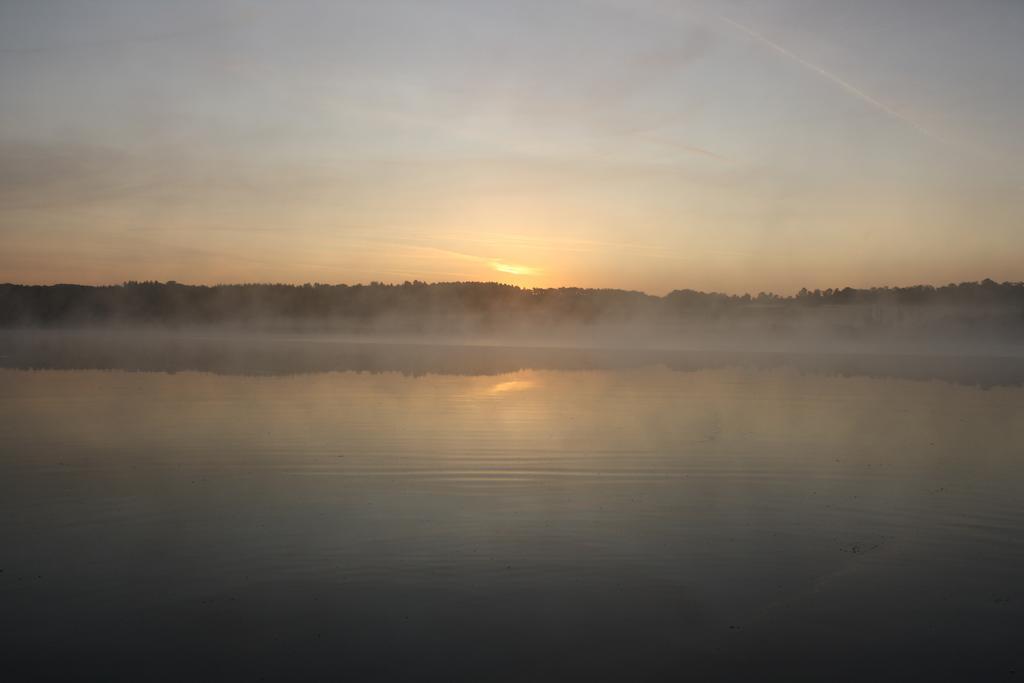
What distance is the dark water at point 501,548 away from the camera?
23.1 feet

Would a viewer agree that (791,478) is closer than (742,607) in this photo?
No

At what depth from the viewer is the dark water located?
7047 millimetres

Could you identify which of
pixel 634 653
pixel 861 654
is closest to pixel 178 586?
pixel 634 653

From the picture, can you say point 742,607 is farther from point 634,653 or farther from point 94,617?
point 94,617

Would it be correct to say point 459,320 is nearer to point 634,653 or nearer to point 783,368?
point 783,368

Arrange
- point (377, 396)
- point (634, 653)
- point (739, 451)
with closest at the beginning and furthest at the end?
point (634, 653), point (739, 451), point (377, 396)

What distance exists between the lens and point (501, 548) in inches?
382

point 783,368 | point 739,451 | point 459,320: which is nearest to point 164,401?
point 739,451

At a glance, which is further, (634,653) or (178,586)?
(178,586)

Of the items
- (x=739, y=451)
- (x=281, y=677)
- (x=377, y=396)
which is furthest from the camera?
(x=377, y=396)

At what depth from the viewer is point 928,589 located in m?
8.78

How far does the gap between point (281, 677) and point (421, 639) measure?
48.5 inches

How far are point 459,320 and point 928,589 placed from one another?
128 meters

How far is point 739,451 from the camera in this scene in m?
16.9
